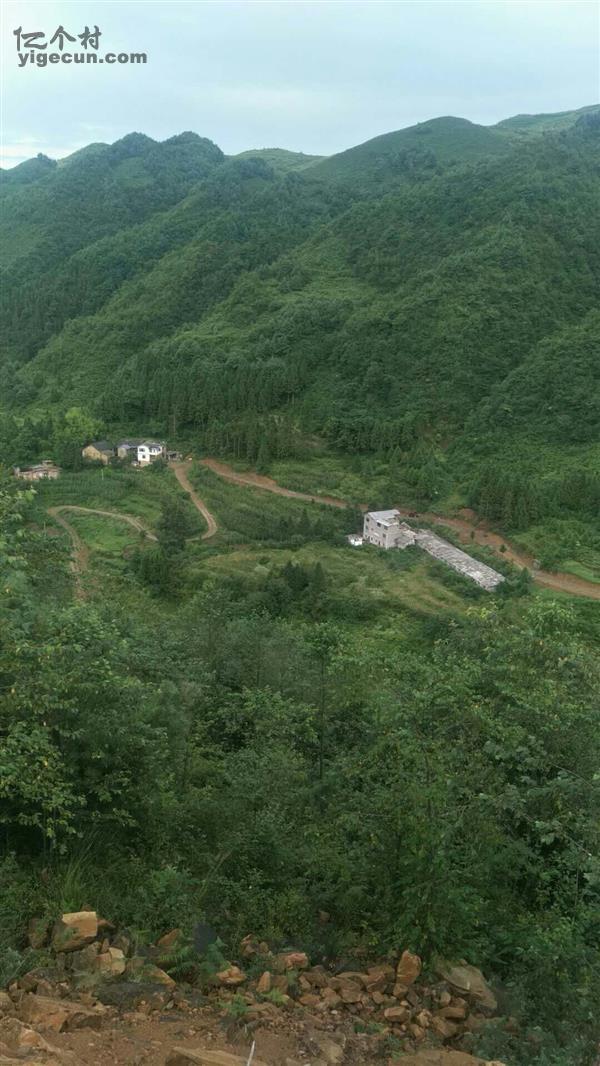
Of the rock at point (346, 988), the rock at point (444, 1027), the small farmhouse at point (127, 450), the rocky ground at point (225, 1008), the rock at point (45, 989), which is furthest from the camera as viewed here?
the small farmhouse at point (127, 450)

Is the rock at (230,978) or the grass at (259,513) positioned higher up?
the rock at (230,978)

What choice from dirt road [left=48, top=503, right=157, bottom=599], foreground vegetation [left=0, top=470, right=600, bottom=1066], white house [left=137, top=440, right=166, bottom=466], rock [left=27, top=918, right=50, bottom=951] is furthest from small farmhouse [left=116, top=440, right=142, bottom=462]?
rock [left=27, top=918, right=50, bottom=951]

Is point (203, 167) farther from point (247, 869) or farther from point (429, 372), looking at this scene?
point (247, 869)

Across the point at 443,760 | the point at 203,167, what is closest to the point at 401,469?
the point at 443,760

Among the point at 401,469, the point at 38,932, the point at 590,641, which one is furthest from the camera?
the point at 401,469

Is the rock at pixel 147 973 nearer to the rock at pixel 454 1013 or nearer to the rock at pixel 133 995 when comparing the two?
the rock at pixel 133 995

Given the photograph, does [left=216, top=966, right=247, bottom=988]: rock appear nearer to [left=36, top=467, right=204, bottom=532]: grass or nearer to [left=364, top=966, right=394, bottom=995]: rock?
[left=364, top=966, right=394, bottom=995]: rock

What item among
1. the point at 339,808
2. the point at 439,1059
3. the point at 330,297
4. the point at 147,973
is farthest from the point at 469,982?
the point at 330,297

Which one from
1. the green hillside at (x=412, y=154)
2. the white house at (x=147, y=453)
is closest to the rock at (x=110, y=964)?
the white house at (x=147, y=453)

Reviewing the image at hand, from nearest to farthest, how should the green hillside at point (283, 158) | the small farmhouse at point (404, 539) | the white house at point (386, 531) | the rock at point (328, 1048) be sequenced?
the rock at point (328, 1048)
the small farmhouse at point (404, 539)
the white house at point (386, 531)
the green hillside at point (283, 158)
